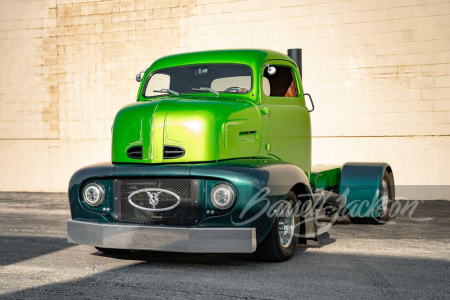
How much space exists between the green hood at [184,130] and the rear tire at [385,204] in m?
3.59

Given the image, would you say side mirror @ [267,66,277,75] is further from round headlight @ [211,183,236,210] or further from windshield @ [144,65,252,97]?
round headlight @ [211,183,236,210]

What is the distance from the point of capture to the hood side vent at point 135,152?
20.8ft

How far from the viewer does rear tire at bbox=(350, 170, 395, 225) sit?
948cm

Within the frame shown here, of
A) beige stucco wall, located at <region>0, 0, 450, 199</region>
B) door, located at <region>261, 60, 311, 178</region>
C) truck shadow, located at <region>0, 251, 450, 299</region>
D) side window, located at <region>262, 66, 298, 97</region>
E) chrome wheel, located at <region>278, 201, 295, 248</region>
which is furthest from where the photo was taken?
beige stucco wall, located at <region>0, 0, 450, 199</region>

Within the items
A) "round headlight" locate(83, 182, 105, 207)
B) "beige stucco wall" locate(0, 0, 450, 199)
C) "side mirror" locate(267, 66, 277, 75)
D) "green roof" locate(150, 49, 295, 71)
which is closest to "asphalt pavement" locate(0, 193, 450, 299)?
"round headlight" locate(83, 182, 105, 207)

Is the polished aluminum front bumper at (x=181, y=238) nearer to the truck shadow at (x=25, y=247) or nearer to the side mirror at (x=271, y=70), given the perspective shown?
the truck shadow at (x=25, y=247)

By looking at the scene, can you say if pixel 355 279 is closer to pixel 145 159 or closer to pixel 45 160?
pixel 145 159

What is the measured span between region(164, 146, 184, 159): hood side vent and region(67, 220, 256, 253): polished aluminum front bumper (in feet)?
2.51

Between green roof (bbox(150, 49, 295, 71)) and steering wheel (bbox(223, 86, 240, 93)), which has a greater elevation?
green roof (bbox(150, 49, 295, 71))

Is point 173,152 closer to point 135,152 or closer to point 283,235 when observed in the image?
point 135,152

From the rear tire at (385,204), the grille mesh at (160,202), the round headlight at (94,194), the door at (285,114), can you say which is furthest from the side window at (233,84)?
the rear tire at (385,204)

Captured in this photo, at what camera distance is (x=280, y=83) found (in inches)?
306

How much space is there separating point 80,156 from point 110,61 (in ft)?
8.66

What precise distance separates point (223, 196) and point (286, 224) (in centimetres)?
100
